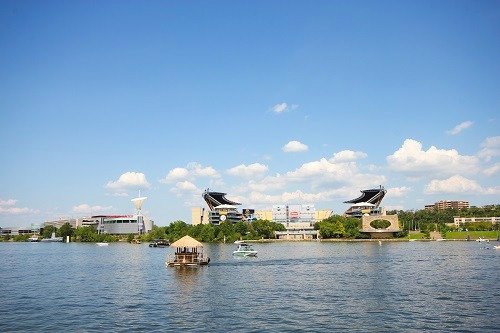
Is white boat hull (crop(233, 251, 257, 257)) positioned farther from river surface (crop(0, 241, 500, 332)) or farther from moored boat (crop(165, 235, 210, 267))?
river surface (crop(0, 241, 500, 332))

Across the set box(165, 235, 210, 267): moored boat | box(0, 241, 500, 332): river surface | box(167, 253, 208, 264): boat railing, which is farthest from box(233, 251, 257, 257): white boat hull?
box(0, 241, 500, 332): river surface

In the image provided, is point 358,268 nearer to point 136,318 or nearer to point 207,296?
point 207,296

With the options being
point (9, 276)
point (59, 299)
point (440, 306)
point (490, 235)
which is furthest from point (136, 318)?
point (490, 235)

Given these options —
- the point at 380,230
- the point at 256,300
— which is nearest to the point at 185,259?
the point at 256,300

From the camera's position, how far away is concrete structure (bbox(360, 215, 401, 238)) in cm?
19200

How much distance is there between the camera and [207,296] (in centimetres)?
4094

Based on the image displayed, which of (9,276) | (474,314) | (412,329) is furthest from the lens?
(9,276)

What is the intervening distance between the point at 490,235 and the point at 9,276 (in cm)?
17307

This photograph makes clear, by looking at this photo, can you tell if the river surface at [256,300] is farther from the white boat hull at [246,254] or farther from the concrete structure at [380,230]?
the concrete structure at [380,230]

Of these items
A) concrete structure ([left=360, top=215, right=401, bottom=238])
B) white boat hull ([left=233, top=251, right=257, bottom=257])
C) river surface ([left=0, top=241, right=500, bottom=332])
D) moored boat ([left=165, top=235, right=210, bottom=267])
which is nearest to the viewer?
river surface ([left=0, top=241, right=500, bottom=332])

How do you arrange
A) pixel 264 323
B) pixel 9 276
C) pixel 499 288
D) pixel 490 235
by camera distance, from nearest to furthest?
pixel 264 323 → pixel 499 288 → pixel 9 276 → pixel 490 235

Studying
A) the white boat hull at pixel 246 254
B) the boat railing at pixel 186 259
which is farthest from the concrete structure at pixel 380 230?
the boat railing at pixel 186 259

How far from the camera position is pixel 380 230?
191m

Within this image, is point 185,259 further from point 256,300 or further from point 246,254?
Answer: point 256,300
